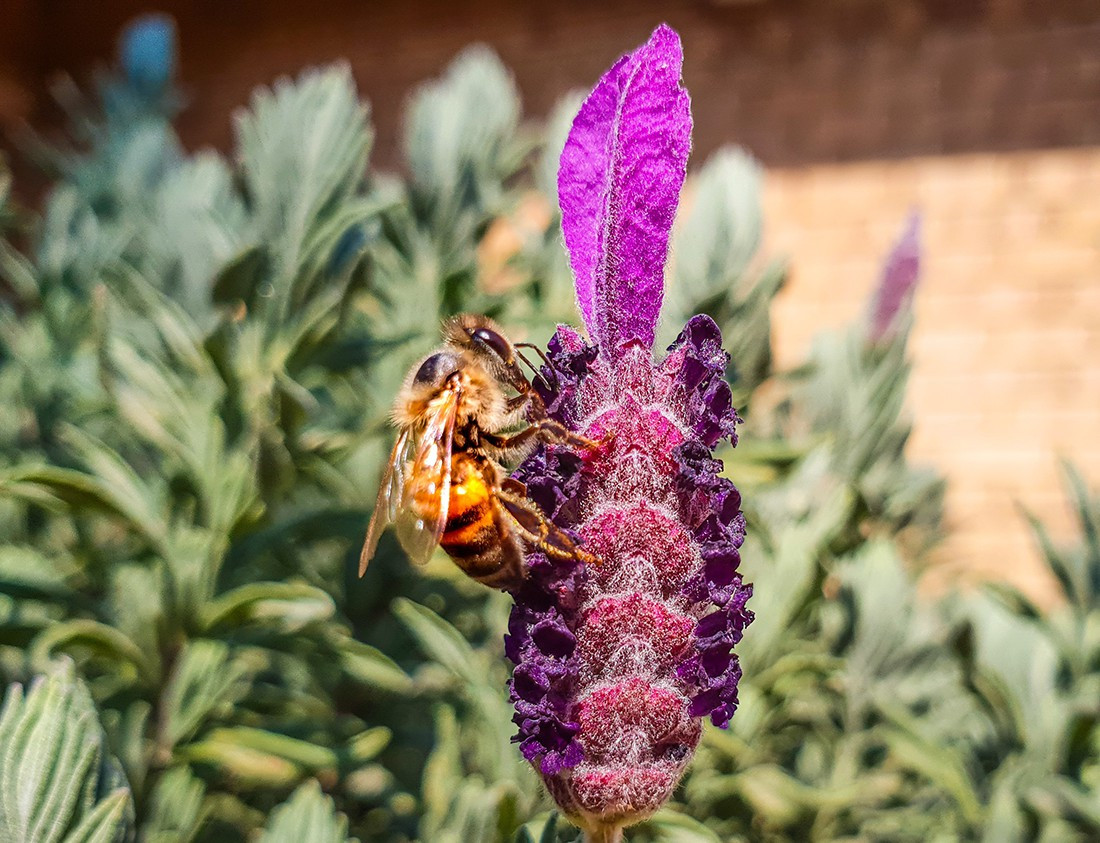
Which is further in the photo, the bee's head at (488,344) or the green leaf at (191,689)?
the green leaf at (191,689)

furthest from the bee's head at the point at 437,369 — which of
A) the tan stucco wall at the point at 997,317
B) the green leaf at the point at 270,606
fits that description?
the tan stucco wall at the point at 997,317

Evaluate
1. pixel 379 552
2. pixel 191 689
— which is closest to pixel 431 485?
pixel 191 689

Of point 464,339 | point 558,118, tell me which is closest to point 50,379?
point 558,118

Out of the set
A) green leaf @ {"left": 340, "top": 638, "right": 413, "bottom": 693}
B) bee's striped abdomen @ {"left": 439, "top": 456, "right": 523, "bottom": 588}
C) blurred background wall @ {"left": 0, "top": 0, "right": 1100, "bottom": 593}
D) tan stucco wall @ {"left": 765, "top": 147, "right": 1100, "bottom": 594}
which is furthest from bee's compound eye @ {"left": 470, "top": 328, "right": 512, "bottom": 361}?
blurred background wall @ {"left": 0, "top": 0, "right": 1100, "bottom": 593}

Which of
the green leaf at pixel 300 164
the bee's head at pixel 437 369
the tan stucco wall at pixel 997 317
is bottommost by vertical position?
the bee's head at pixel 437 369

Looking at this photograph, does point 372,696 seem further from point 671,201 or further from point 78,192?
point 78,192

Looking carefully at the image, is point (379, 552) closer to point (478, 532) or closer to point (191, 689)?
point (191, 689)

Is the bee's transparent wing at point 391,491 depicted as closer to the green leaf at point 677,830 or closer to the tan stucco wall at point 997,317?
the green leaf at point 677,830

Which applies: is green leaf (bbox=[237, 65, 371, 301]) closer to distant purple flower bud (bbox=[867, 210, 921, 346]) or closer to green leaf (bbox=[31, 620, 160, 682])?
green leaf (bbox=[31, 620, 160, 682])
